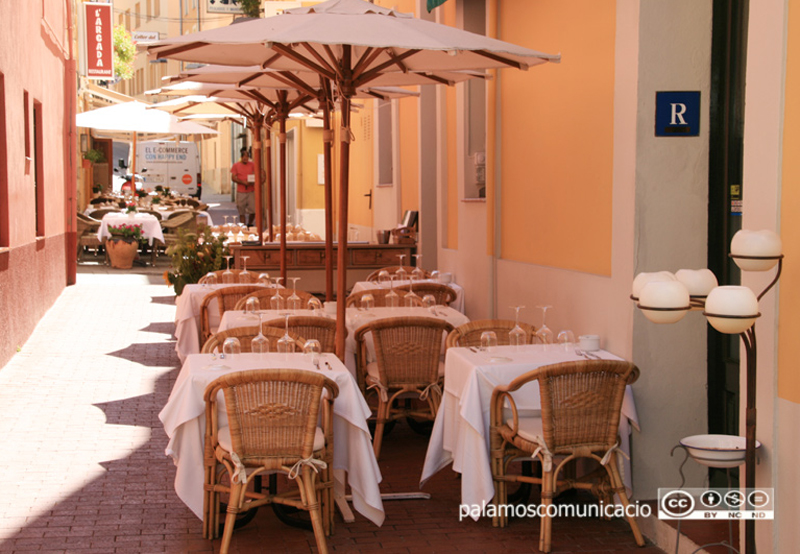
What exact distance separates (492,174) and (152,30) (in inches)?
2256

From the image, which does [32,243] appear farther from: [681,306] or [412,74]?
[681,306]

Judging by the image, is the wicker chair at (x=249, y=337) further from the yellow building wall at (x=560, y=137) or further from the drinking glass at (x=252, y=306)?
the yellow building wall at (x=560, y=137)

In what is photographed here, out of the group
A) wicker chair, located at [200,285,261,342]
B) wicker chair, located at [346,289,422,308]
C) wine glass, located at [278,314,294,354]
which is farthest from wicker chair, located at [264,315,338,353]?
wicker chair, located at [200,285,261,342]

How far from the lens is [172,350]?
10688 mm

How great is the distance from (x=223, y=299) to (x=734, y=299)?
223 inches

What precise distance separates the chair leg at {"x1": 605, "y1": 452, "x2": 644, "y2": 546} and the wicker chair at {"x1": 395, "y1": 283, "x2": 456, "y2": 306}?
387 cm

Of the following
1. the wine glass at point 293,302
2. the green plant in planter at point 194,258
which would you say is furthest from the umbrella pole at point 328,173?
the green plant in planter at point 194,258

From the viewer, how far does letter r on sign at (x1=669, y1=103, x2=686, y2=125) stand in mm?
5527

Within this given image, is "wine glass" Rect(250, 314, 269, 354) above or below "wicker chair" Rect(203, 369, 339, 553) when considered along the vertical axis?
above

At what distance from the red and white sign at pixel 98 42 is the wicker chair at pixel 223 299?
15.8m

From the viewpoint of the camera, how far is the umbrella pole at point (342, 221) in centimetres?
586

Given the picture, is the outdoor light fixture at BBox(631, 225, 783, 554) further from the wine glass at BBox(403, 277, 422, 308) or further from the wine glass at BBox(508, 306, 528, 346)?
the wine glass at BBox(403, 277, 422, 308)

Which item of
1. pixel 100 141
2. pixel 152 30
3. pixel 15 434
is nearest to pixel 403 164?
pixel 15 434

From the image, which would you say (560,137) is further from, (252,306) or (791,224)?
(791,224)
